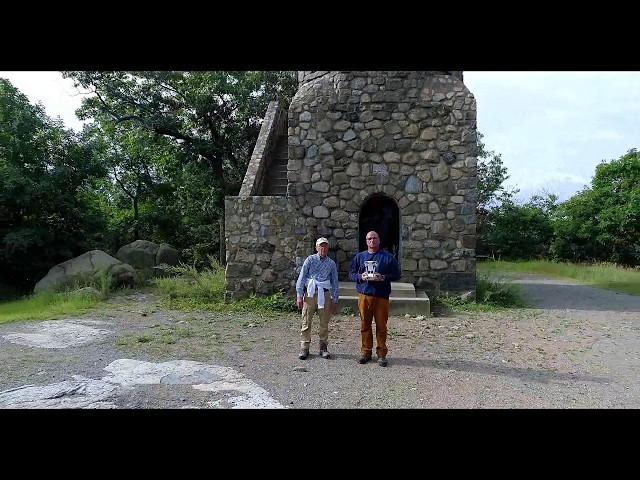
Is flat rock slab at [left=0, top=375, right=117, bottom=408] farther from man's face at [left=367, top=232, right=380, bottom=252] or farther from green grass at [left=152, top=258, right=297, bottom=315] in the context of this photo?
green grass at [left=152, top=258, right=297, bottom=315]

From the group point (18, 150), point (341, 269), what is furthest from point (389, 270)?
point (18, 150)

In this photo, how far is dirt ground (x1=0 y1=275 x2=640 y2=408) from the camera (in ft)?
16.7

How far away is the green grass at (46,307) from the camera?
9038mm

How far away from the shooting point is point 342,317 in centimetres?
917

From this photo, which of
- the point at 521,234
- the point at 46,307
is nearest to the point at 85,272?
the point at 46,307

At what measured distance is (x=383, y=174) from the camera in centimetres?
1040

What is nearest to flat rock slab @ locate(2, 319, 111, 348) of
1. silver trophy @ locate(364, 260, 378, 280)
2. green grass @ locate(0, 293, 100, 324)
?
green grass @ locate(0, 293, 100, 324)

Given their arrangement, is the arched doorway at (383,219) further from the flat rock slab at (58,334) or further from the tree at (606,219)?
the tree at (606,219)

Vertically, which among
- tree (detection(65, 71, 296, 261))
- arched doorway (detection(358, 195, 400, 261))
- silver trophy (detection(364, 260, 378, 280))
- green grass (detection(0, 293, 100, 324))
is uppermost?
tree (detection(65, 71, 296, 261))

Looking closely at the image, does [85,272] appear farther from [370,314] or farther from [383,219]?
[370,314]

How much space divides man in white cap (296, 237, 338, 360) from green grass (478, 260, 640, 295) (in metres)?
6.71

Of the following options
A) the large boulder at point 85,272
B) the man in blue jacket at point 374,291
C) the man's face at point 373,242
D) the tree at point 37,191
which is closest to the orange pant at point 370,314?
the man in blue jacket at point 374,291
